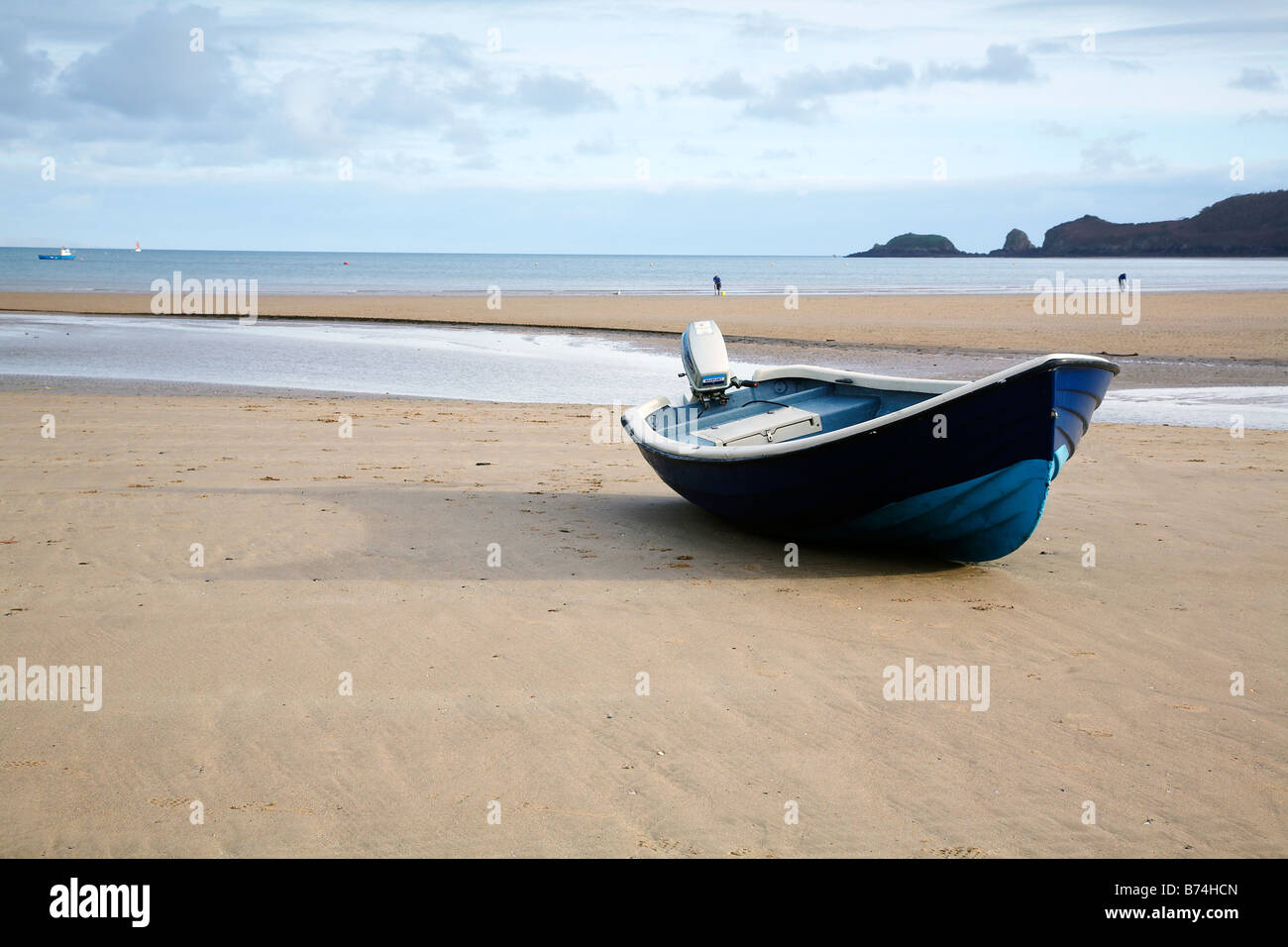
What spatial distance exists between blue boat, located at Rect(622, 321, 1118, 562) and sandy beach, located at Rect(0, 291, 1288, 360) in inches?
647

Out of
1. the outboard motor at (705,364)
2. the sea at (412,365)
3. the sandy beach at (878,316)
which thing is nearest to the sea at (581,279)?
the sandy beach at (878,316)

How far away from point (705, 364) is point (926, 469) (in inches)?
133

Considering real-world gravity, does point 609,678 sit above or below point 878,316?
below

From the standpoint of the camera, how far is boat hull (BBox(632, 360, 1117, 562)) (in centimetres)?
597

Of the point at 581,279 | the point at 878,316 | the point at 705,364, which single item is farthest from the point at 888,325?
the point at 581,279

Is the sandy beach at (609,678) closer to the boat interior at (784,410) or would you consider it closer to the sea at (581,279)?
the boat interior at (784,410)

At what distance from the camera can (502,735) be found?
4383mm

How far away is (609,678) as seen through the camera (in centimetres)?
498

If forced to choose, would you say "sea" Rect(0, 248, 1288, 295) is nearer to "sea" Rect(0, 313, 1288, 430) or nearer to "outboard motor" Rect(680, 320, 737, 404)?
"sea" Rect(0, 313, 1288, 430)

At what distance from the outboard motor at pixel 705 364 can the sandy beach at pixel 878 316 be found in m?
14.5

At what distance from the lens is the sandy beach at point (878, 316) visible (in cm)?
2388

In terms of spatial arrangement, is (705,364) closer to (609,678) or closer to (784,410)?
(784,410)
